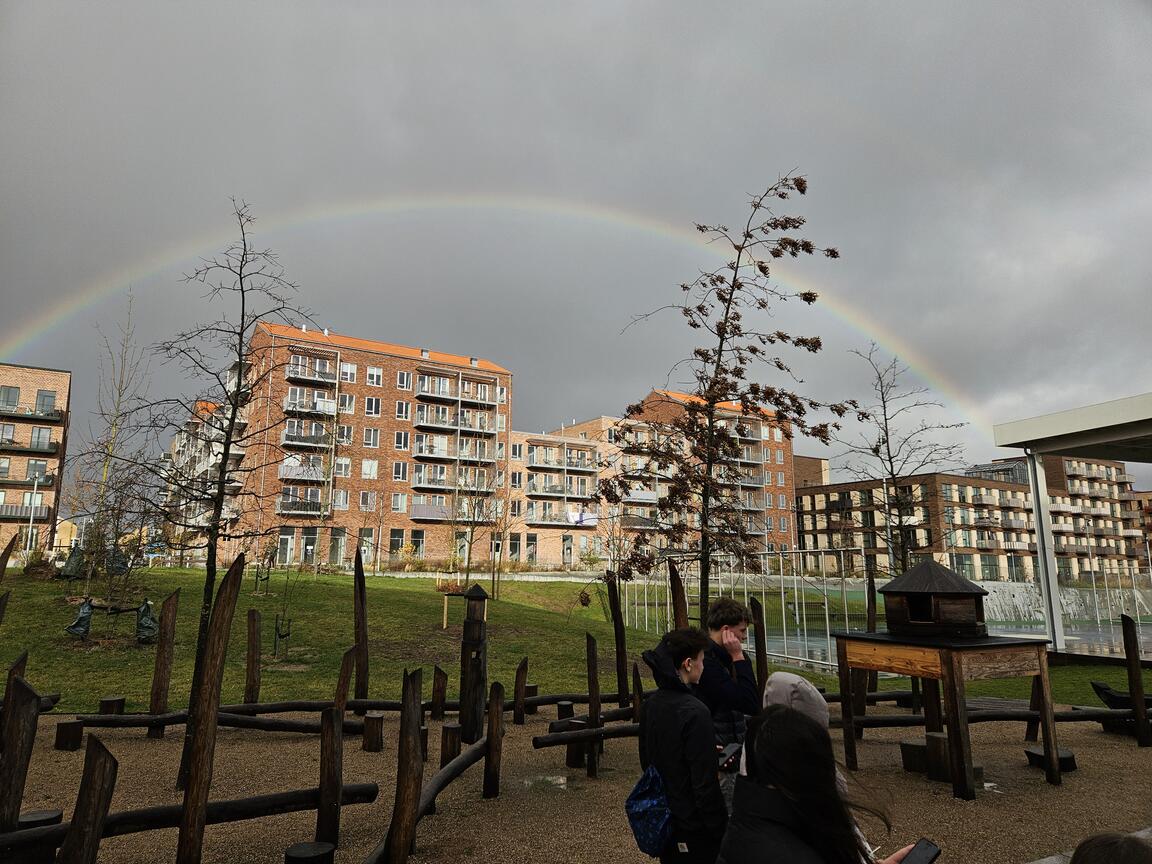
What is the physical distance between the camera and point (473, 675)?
9500 mm

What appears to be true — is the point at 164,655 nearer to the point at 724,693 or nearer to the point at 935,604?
the point at 724,693

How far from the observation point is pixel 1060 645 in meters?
17.4

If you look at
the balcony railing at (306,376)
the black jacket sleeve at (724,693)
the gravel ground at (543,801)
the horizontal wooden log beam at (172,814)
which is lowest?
the gravel ground at (543,801)

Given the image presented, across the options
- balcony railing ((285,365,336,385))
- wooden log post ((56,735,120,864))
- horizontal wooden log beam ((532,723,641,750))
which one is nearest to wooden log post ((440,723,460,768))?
horizontal wooden log beam ((532,723,641,750))

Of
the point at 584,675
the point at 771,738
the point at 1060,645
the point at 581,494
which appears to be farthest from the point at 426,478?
the point at 771,738

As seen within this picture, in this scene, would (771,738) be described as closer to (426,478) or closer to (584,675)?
(584,675)

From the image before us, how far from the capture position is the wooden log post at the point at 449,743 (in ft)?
26.1

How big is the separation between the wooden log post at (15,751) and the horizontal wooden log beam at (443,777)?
2645mm

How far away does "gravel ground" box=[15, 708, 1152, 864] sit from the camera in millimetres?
5945

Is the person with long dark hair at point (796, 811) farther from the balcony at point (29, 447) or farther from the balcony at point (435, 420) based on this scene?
the balcony at point (29, 447)

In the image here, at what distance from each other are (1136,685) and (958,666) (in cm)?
418

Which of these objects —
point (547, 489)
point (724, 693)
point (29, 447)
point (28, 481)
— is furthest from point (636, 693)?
point (29, 447)

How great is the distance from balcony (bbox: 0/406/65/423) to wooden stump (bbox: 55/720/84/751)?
2834 inches

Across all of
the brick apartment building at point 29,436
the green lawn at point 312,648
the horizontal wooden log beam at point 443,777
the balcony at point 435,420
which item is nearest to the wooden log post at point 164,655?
the green lawn at point 312,648
